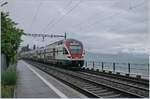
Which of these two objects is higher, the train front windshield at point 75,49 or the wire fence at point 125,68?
the train front windshield at point 75,49

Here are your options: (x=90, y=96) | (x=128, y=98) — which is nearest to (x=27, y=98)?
(x=90, y=96)

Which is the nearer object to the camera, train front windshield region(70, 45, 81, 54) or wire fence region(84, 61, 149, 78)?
wire fence region(84, 61, 149, 78)

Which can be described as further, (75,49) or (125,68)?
(75,49)

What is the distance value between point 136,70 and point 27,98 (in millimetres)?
15360

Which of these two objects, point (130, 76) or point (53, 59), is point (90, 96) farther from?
point (53, 59)

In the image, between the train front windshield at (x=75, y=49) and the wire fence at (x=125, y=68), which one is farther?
the train front windshield at (x=75, y=49)

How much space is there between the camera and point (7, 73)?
18.4m

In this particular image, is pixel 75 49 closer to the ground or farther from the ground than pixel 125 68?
farther from the ground

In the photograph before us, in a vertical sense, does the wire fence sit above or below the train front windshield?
below

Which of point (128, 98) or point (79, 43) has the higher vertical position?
point (79, 43)

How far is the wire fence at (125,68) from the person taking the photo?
92.3 feet

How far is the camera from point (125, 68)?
32125mm

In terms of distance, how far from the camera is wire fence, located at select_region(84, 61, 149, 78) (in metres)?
28.1

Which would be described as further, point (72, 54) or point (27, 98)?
point (72, 54)
